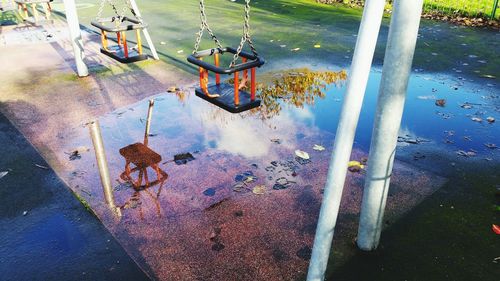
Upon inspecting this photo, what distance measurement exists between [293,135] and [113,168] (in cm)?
240

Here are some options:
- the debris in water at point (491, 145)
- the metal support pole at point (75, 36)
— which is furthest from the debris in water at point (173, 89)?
the debris in water at point (491, 145)

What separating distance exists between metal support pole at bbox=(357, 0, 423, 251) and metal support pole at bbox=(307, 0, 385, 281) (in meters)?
0.53

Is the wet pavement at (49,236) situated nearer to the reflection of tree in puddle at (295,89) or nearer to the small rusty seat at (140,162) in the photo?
the small rusty seat at (140,162)

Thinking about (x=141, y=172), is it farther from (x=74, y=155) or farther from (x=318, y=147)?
(x=318, y=147)

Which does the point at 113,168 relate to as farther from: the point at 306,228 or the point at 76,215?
the point at 306,228

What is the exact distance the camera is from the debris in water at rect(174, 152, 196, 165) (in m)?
4.88

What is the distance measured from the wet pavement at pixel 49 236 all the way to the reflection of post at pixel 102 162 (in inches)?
10.7

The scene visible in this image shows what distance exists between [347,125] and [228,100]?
7.11 ft

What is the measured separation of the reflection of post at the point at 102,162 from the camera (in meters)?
4.20

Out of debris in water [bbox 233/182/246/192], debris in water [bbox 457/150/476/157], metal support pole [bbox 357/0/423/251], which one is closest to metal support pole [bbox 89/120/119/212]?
debris in water [bbox 233/182/246/192]

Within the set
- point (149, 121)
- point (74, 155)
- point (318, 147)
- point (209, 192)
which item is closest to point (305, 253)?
point (209, 192)

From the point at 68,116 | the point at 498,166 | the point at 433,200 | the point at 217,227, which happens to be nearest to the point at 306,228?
the point at 217,227

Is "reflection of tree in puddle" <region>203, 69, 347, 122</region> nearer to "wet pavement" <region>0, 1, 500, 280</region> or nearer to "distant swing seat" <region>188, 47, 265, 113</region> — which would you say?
"wet pavement" <region>0, 1, 500, 280</region>

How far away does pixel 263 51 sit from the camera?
368 inches
